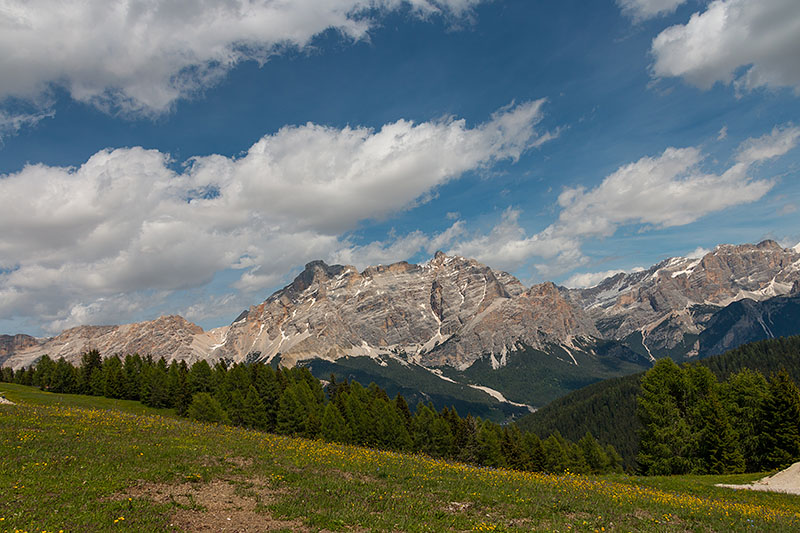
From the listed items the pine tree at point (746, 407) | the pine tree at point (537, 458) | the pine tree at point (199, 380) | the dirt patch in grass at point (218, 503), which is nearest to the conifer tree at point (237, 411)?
the pine tree at point (199, 380)

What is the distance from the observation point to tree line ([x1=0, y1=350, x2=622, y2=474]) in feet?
258

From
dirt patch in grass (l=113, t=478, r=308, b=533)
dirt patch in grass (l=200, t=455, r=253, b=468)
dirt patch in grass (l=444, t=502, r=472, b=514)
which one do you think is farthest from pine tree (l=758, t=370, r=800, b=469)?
dirt patch in grass (l=113, t=478, r=308, b=533)

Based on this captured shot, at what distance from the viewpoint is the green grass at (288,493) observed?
53.3 feet

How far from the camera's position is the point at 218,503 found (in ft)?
60.0

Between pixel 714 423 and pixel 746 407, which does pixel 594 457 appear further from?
pixel 714 423

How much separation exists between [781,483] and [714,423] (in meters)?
15.5

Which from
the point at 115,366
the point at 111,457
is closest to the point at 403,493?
the point at 111,457

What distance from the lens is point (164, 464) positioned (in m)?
21.9

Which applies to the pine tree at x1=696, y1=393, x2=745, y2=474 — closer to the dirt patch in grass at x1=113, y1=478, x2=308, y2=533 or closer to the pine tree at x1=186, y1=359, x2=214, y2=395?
the dirt patch in grass at x1=113, y1=478, x2=308, y2=533

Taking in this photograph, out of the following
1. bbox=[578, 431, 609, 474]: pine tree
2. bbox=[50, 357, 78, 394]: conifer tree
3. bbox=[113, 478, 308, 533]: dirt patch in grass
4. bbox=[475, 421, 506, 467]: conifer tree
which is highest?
bbox=[50, 357, 78, 394]: conifer tree

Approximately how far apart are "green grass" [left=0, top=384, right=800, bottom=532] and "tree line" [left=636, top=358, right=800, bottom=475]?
22.3m

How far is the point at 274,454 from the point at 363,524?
12.7 m

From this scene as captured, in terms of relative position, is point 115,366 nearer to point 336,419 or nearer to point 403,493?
point 336,419

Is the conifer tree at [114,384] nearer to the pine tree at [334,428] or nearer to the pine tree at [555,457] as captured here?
the pine tree at [334,428]
